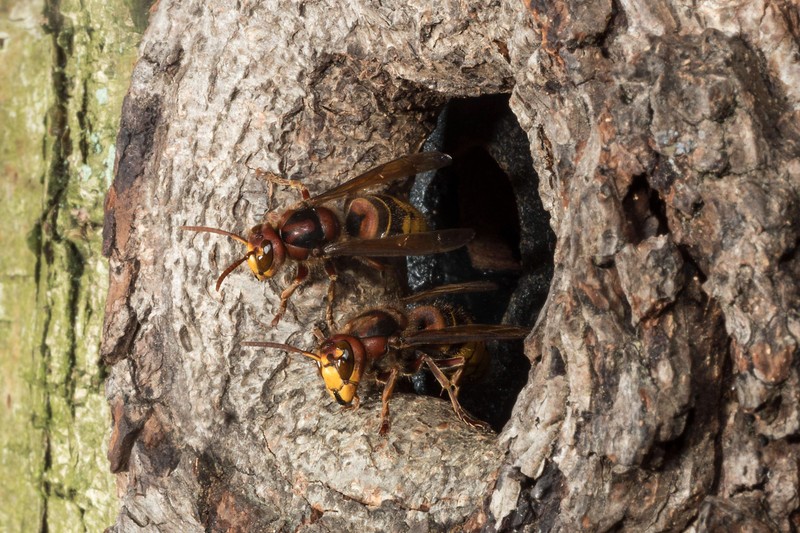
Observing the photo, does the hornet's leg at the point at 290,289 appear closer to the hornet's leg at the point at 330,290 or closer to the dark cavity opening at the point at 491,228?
the hornet's leg at the point at 330,290

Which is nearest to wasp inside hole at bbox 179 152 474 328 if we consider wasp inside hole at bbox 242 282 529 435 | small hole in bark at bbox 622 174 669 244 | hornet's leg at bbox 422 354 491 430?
wasp inside hole at bbox 242 282 529 435

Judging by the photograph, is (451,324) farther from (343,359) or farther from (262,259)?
(262,259)

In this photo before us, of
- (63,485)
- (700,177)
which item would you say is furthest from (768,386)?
(63,485)

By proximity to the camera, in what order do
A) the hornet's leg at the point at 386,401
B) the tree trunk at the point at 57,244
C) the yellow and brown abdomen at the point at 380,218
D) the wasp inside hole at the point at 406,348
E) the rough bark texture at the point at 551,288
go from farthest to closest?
1. the tree trunk at the point at 57,244
2. the yellow and brown abdomen at the point at 380,218
3. the wasp inside hole at the point at 406,348
4. the hornet's leg at the point at 386,401
5. the rough bark texture at the point at 551,288

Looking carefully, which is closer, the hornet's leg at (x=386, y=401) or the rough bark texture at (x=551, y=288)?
the rough bark texture at (x=551, y=288)

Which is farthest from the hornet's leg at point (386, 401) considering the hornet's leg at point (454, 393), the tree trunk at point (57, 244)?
the tree trunk at point (57, 244)

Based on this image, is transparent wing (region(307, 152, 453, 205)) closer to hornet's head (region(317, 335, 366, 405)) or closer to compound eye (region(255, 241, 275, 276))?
compound eye (region(255, 241, 275, 276))
